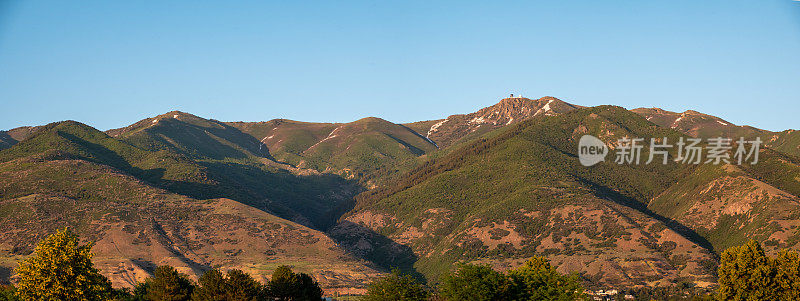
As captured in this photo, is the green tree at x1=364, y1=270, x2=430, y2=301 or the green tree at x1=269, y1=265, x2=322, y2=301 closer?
the green tree at x1=364, y1=270, x2=430, y2=301

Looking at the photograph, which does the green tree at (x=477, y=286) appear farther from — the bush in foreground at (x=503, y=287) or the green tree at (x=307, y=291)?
the green tree at (x=307, y=291)

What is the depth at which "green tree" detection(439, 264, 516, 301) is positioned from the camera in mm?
95688

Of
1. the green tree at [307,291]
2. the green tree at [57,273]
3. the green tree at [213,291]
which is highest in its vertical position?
the green tree at [57,273]

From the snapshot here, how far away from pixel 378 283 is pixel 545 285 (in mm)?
23166

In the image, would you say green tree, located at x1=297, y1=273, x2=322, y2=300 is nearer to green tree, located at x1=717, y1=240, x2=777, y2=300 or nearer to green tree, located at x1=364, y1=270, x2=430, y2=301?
green tree, located at x1=364, y1=270, x2=430, y2=301

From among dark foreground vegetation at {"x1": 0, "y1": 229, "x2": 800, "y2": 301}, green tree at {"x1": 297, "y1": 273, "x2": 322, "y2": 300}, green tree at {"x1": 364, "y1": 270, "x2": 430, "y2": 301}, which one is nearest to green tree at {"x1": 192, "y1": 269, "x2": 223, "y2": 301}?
dark foreground vegetation at {"x1": 0, "y1": 229, "x2": 800, "y2": 301}

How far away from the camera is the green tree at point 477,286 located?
95.7 metres

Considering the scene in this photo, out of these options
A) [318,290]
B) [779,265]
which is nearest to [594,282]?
[779,265]

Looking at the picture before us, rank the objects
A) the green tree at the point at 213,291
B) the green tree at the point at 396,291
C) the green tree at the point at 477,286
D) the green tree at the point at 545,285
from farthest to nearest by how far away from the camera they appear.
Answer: the green tree at the point at 213,291
the green tree at the point at 396,291
the green tree at the point at 545,285
the green tree at the point at 477,286

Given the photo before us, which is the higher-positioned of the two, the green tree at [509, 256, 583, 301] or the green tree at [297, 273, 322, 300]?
the green tree at [509, 256, 583, 301]

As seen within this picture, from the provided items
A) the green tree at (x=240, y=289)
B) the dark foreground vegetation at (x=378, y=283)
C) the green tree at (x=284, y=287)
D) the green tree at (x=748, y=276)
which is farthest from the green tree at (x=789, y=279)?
the green tree at (x=240, y=289)

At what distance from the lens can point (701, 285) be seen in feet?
596

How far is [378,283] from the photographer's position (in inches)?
4075

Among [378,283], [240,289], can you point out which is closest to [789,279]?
[378,283]
